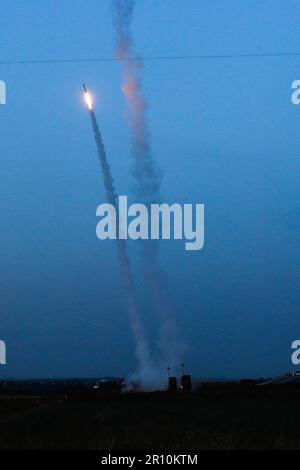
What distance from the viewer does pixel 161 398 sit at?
7988 centimetres

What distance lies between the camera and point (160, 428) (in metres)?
43.4

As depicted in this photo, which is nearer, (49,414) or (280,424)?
(280,424)

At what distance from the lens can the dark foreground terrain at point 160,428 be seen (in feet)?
118

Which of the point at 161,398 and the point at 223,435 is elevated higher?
the point at 161,398

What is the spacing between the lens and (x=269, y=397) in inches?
3174

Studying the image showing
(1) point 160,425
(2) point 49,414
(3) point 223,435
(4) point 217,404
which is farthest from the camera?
(4) point 217,404

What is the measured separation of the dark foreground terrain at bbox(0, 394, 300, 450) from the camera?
1417 inches
